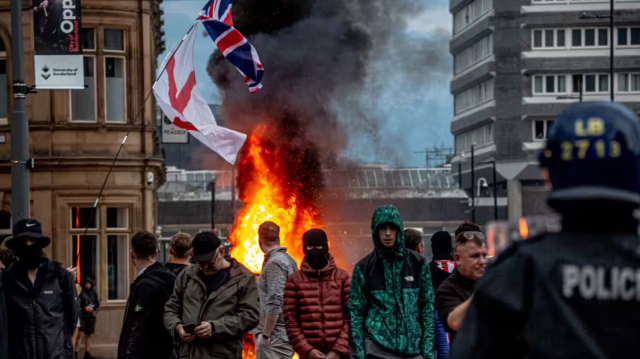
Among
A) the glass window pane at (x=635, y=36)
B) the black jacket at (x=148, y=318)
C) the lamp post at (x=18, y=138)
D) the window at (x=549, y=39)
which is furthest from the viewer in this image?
the window at (x=549, y=39)

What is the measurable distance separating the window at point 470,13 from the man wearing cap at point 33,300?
7490 centimetres

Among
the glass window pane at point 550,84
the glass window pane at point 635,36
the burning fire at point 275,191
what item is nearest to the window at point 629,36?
the glass window pane at point 635,36

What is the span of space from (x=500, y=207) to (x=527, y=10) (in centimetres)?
1457

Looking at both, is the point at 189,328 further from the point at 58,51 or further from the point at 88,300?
the point at 88,300

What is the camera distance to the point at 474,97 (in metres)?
86.2

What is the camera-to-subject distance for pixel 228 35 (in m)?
14.8

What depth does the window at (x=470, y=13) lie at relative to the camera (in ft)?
269

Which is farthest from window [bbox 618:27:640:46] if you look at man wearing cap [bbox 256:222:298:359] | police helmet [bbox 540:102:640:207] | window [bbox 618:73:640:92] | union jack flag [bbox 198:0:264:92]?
police helmet [bbox 540:102:640:207]

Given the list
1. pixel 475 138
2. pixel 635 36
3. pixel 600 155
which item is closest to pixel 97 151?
pixel 600 155

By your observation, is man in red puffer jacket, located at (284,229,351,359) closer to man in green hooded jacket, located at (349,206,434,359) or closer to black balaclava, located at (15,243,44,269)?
man in green hooded jacket, located at (349,206,434,359)

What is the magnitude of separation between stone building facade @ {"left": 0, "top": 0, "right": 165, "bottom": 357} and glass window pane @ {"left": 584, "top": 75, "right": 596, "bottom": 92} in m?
61.2

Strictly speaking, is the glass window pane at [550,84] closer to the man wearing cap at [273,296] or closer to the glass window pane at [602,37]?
the glass window pane at [602,37]

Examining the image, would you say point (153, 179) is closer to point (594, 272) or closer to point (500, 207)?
point (594, 272)

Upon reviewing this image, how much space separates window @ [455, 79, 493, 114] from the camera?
82.7 m
